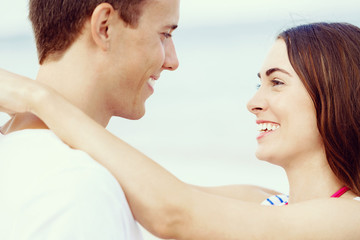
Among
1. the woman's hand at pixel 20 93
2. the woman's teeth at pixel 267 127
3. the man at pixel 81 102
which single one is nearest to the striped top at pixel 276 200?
the woman's teeth at pixel 267 127

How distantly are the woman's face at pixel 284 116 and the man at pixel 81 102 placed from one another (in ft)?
1.19

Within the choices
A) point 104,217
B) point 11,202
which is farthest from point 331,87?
point 11,202

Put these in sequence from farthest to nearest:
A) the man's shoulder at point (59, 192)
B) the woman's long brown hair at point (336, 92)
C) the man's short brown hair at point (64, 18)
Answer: the woman's long brown hair at point (336, 92)
the man's short brown hair at point (64, 18)
the man's shoulder at point (59, 192)

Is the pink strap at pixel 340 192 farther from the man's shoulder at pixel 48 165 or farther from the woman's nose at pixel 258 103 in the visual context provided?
the man's shoulder at pixel 48 165

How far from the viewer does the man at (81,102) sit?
0.94 metres

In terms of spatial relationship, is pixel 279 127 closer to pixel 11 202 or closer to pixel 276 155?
pixel 276 155

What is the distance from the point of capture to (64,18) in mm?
1229

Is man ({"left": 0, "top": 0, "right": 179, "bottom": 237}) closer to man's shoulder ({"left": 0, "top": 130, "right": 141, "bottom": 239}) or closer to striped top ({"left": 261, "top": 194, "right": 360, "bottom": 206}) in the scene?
man's shoulder ({"left": 0, "top": 130, "right": 141, "bottom": 239})

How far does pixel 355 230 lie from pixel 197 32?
3726mm

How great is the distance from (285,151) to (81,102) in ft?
2.13

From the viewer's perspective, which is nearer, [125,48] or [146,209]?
[146,209]

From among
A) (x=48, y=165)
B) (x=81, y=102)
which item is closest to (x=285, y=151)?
(x=81, y=102)

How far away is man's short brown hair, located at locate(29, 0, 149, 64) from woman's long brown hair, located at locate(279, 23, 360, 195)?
57 cm

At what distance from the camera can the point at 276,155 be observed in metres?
1.54
